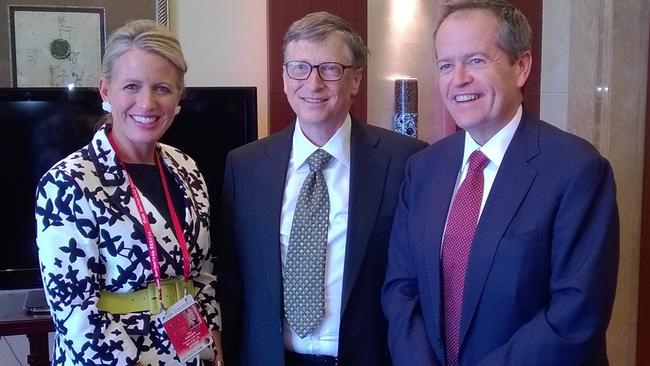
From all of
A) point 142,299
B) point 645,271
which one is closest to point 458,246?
point 142,299

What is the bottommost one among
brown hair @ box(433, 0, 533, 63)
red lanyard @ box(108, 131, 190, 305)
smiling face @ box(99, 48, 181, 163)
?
red lanyard @ box(108, 131, 190, 305)

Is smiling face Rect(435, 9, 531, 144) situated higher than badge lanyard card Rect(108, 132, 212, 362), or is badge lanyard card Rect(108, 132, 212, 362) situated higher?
smiling face Rect(435, 9, 531, 144)

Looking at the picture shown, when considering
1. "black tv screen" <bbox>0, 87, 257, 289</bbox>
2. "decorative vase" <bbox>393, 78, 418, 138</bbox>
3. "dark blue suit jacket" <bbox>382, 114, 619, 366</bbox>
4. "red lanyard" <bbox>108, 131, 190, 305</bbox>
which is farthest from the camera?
"decorative vase" <bbox>393, 78, 418, 138</bbox>

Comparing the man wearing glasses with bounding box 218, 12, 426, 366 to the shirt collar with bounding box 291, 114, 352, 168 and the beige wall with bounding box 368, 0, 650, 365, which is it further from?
the beige wall with bounding box 368, 0, 650, 365

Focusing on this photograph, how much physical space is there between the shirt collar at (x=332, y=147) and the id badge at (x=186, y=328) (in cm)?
53

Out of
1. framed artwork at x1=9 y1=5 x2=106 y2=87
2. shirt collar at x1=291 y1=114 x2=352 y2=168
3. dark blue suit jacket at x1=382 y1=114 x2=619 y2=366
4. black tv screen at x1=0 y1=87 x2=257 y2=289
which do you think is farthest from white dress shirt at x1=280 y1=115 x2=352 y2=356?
framed artwork at x1=9 y1=5 x2=106 y2=87

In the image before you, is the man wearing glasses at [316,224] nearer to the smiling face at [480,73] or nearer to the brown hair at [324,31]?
the brown hair at [324,31]

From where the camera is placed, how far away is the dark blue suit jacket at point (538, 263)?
1520 millimetres

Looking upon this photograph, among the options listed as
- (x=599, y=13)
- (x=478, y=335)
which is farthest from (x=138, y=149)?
(x=599, y=13)

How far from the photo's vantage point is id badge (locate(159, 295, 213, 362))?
1.78 meters

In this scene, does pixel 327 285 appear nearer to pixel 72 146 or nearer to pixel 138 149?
pixel 138 149

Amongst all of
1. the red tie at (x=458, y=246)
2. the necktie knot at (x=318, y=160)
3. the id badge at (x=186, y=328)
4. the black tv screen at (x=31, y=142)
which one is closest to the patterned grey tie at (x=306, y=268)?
the necktie knot at (x=318, y=160)

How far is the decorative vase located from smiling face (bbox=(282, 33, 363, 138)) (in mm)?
1562

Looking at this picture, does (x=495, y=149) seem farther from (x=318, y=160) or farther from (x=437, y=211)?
(x=318, y=160)
